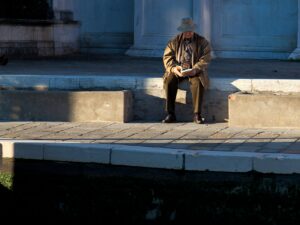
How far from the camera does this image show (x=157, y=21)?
19766mm

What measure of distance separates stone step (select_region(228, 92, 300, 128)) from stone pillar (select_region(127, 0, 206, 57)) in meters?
8.77

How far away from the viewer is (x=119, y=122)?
1108 cm

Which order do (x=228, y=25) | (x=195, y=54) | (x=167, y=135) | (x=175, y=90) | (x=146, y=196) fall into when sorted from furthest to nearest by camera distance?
1. (x=228, y=25)
2. (x=195, y=54)
3. (x=175, y=90)
4. (x=167, y=135)
5. (x=146, y=196)

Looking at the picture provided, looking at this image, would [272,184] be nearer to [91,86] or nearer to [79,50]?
[91,86]

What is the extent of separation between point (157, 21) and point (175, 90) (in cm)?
888

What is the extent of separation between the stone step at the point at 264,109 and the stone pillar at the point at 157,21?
8775 millimetres

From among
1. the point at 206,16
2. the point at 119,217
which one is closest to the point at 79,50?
the point at 206,16

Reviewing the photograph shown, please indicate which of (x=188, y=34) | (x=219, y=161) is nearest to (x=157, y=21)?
(x=188, y=34)

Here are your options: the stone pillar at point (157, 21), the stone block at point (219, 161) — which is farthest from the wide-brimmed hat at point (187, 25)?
the stone pillar at point (157, 21)

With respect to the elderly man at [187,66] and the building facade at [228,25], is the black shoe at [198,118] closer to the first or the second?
the elderly man at [187,66]

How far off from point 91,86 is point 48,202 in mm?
3207

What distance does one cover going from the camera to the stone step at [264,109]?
1041 cm

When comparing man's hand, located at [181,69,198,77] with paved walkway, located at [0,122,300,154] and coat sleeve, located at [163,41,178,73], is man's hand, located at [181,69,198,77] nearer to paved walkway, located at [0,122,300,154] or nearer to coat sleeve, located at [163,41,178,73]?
coat sleeve, located at [163,41,178,73]

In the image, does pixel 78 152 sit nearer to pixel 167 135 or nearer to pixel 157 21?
pixel 167 135
